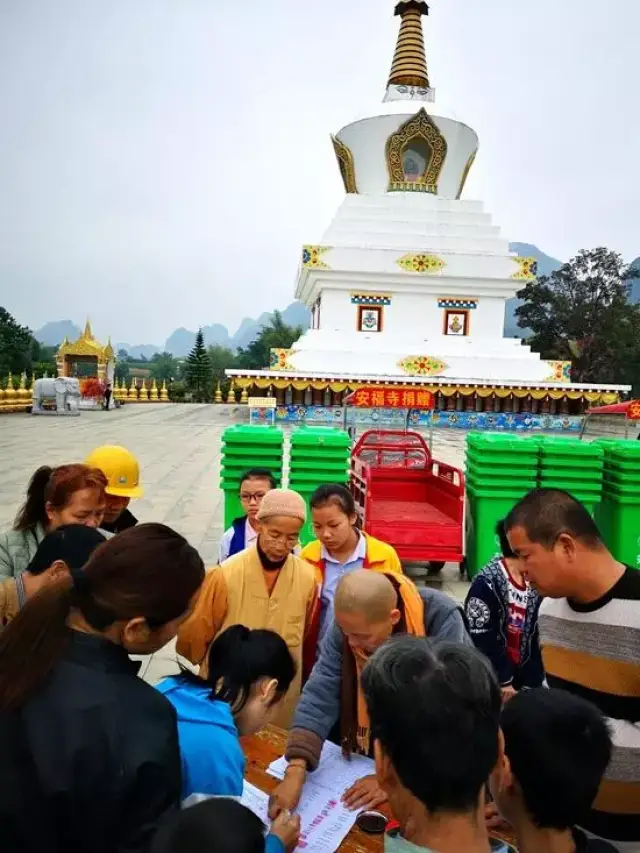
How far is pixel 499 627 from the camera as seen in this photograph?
116 inches

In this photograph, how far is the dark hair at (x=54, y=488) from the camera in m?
2.90

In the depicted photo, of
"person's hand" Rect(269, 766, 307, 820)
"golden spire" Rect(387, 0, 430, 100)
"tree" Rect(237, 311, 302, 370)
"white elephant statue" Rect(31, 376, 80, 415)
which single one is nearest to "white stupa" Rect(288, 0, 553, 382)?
"golden spire" Rect(387, 0, 430, 100)

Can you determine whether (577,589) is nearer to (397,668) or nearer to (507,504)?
(397,668)

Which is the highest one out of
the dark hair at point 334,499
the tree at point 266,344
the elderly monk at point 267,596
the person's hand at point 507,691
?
the tree at point 266,344

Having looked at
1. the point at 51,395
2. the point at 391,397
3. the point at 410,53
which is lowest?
the point at 51,395

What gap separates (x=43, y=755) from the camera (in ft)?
4.07

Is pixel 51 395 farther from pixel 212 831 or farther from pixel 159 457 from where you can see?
pixel 212 831

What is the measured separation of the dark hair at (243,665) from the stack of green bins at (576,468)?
4242mm

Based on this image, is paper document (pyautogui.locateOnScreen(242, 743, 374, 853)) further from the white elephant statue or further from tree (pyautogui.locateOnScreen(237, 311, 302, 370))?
tree (pyautogui.locateOnScreen(237, 311, 302, 370))

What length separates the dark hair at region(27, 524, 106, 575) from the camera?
7.66 feet

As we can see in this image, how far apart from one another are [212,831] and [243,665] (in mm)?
861

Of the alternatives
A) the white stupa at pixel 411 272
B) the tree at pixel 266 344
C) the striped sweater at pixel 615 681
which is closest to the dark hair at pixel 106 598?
the striped sweater at pixel 615 681

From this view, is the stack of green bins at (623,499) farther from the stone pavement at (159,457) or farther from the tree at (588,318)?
the tree at (588,318)

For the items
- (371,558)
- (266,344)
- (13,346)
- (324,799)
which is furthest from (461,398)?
(266,344)
